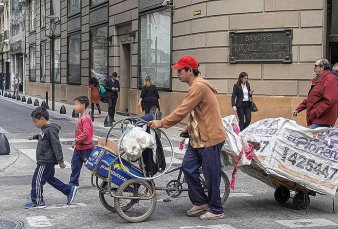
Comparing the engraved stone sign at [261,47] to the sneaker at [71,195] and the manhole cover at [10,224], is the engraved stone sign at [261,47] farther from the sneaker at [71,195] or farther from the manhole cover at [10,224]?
the manhole cover at [10,224]

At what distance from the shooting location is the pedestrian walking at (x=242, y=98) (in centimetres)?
1448

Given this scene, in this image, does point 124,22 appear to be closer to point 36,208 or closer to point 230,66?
point 230,66

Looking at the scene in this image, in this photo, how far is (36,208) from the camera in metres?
7.42

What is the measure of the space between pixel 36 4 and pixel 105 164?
134ft

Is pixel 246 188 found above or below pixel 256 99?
below

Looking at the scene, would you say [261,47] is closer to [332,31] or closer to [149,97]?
[332,31]

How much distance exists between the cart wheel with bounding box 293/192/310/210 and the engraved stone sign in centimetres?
852

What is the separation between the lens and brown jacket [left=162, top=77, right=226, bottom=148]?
663cm

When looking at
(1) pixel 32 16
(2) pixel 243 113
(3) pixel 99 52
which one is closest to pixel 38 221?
(2) pixel 243 113

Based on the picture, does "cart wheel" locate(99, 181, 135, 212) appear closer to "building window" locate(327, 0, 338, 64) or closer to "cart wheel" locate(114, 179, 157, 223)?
"cart wheel" locate(114, 179, 157, 223)

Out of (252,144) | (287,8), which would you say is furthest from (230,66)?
(252,144)

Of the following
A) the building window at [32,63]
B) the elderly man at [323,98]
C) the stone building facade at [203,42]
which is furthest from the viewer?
the building window at [32,63]

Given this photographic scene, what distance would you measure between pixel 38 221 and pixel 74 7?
27569 mm

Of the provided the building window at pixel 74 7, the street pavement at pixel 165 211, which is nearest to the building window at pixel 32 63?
the building window at pixel 74 7
